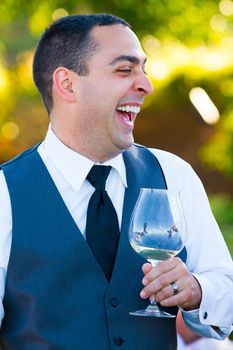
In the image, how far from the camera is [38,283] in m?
3.15

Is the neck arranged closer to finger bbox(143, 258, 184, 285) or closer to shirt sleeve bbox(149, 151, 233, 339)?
shirt sleeve bbox(149, 151, 233, 339)

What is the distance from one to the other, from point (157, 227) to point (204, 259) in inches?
15.7

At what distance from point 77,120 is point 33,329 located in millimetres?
759

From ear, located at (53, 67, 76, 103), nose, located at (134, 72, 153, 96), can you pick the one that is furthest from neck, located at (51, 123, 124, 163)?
nose, located at (134, 72, 153, 96)

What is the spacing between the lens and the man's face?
3.29m

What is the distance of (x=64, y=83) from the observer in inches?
136

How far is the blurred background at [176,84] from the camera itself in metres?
11.7

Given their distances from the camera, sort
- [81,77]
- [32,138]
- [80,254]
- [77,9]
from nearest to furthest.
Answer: [80,254]
[81,77]
[77,9]
[32,138]

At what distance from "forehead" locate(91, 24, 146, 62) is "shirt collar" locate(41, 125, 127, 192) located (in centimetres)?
36

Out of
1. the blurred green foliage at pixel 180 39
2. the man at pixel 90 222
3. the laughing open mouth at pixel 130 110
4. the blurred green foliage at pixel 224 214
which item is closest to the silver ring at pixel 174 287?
the man at pixel 90 222

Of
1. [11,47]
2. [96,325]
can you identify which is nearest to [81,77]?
[96,325]

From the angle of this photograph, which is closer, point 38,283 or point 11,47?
point 38,283

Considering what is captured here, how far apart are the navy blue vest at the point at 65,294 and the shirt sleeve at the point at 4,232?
20mm

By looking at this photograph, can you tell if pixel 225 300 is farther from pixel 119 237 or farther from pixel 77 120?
pixel 77 120
